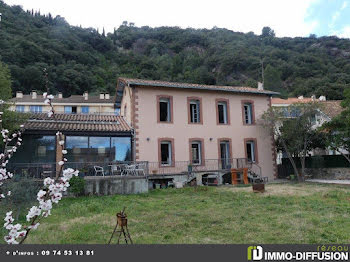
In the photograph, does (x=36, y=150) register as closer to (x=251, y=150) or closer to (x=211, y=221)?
(x=211, y=221)

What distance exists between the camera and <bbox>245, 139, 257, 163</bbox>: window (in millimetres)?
20141

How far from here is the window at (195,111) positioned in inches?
747

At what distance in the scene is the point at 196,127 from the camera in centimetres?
1866

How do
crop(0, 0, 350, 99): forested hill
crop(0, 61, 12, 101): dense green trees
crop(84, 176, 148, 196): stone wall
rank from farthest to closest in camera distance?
crop(0, 0, 350, 99): forested hill < crop(0, 61, 12, 101): dense green trees < crop(84, 176, 148, 196): stone wall

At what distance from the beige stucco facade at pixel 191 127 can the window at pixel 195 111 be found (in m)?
0.29

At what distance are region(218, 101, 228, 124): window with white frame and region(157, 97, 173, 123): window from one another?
4035mm

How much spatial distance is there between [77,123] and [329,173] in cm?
1806

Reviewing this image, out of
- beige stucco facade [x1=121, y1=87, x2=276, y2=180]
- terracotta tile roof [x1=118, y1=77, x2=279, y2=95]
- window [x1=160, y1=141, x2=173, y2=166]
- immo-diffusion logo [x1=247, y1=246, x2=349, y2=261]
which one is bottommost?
immo-diffusion logo [x1=247, y1=246, x2=349, y2=261]

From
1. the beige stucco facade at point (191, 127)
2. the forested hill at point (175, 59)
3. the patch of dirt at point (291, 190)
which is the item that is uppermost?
the forested hill at point (175, 59)

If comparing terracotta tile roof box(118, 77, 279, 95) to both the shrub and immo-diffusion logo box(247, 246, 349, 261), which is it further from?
immo-diffusion logo box(247, 246, 349, 261)

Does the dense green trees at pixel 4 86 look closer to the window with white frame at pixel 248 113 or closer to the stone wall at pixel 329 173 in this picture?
the window with white frame at pixel 248 113

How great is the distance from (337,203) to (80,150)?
1306 cm

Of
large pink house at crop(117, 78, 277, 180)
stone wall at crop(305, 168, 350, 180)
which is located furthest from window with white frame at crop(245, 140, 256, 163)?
stone wall at crop(305, 168, 350, 180)

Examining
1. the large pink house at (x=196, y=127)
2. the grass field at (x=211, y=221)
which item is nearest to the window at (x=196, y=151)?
the large pink house at (x=196, y=127)
